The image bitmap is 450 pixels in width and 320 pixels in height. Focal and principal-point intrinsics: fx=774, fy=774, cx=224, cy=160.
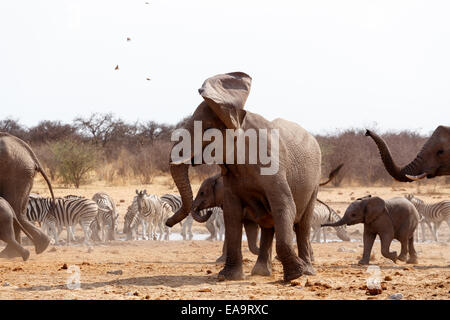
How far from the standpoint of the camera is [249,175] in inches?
324

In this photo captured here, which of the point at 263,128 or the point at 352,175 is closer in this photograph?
the point at 263,128

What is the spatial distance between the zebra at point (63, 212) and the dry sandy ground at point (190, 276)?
86 centimetres

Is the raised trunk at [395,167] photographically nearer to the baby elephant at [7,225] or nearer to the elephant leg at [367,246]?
the elephant leg at [367,246]

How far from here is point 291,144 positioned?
8844mm

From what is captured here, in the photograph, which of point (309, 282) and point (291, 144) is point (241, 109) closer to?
point (291, 144)

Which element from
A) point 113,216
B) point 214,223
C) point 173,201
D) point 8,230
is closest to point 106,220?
point 113,216

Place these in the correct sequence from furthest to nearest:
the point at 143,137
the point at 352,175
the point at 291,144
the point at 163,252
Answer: the point at 143,137 < the point at 352,175 < the point at 163,252 < the point at 291,144

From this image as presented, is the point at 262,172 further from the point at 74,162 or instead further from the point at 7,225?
the point at 74,162

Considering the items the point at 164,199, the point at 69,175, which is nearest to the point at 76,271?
the point at 164,199

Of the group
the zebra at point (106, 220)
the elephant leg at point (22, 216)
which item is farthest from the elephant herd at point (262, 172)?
the zebra at point (106, 220)

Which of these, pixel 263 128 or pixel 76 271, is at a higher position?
pixel 263 128

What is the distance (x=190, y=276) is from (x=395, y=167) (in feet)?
9.90

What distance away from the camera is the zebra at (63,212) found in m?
15.1
